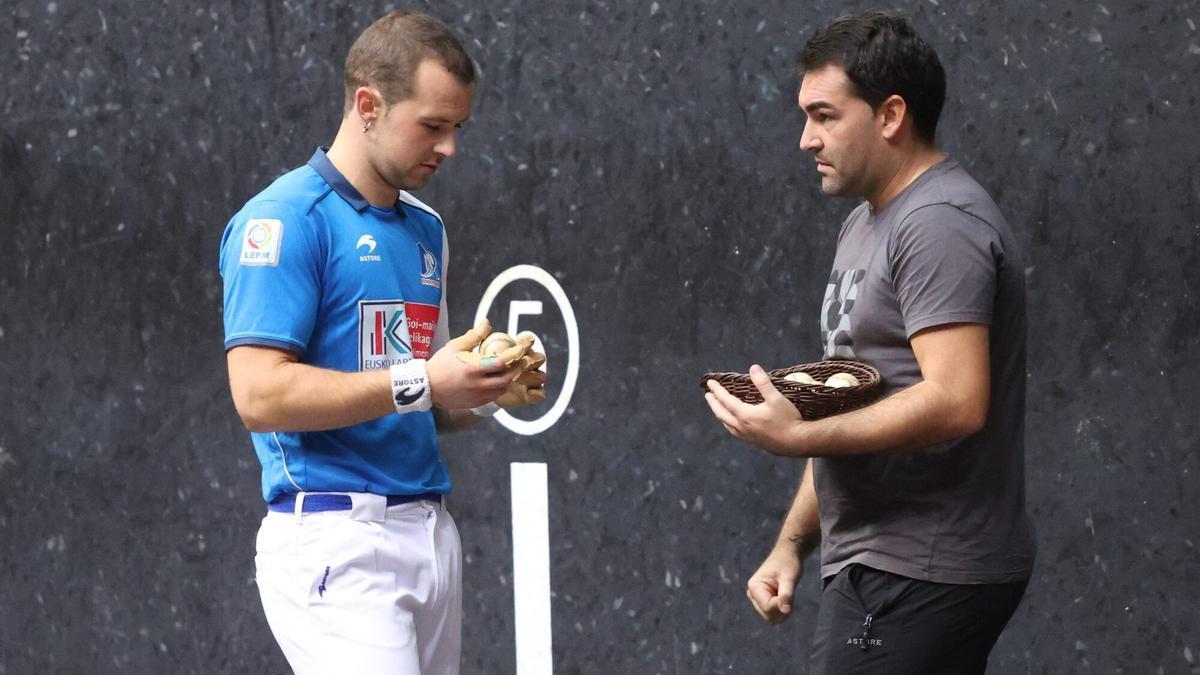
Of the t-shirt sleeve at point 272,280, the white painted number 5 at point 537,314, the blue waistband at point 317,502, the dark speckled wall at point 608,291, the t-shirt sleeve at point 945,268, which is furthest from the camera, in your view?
the white painted number 5 at point 537,314

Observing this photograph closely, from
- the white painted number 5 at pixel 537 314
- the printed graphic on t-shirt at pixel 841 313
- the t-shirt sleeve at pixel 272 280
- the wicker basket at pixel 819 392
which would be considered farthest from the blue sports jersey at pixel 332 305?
the white painted number 5 at pixel 537 314

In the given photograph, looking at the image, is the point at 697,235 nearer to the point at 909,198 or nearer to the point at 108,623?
the point at 909,198

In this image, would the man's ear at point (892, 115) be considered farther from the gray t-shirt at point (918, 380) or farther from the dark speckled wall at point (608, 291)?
the dark speckled wall at point (608, 291)

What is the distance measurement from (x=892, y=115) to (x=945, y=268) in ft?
1.05

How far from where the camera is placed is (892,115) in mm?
2227

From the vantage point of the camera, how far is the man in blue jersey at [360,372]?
216 cm

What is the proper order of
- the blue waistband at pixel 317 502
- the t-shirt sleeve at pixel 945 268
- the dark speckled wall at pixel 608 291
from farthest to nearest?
the dark speckled wall at pixel 608 291 → the blue waistband at pixel 317 502 → the t-shirt sleeve at pixel 945 268

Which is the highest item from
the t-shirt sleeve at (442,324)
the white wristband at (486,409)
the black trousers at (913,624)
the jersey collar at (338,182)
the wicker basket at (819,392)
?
the jersey collar at (338,182)

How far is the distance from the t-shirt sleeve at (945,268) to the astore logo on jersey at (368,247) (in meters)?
0.82

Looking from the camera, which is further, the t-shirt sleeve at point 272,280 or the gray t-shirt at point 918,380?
the t-shirt sleeve at point 272,280

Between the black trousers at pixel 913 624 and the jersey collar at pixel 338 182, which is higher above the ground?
the jersey collar at pixel 338 182

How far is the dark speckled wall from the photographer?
10.7ft

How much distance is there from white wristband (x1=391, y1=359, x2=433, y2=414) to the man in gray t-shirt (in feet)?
1.43

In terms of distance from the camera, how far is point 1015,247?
211 cm
